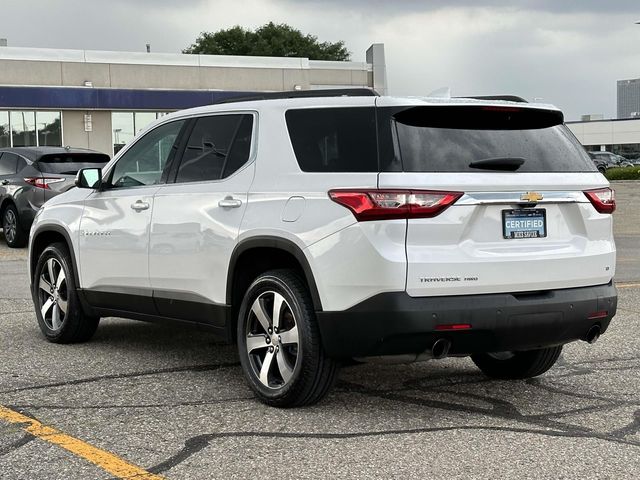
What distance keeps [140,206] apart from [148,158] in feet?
1.37

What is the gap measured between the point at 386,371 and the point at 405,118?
2.11m

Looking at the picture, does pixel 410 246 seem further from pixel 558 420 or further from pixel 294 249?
pixel 558 420

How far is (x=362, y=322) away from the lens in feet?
16.3

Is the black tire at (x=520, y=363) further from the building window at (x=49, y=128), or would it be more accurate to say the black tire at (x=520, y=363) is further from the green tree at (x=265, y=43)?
the green tree at (x=265, y=43)

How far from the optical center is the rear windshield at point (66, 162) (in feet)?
52.2

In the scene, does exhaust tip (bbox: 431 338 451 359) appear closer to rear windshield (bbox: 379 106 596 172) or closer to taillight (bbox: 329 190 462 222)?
taillight (bbox: 329 190 462 222)

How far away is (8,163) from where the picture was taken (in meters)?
16.5

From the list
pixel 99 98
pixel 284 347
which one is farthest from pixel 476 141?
pixel 99 98

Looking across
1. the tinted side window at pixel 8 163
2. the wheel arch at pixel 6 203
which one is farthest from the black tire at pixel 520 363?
the tinted side window at pixel 8 163

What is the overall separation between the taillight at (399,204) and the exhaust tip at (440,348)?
66 cm

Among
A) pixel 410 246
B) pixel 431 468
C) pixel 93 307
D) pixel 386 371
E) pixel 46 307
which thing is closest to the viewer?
pixel 431 468

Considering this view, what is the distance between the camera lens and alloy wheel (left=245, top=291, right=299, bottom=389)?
212 inches

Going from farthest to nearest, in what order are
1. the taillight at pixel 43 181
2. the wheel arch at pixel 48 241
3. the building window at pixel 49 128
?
the building window at pixel 49 128 → the taillight at pixel 43 181 → the wheel arch at pixel 48 241

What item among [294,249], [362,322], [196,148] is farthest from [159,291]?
[362,322]
